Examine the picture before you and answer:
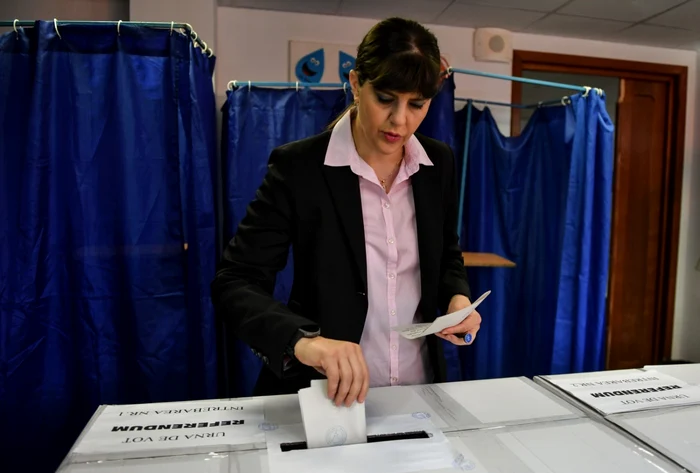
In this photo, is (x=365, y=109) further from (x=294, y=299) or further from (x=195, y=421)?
(x=195, y=421)

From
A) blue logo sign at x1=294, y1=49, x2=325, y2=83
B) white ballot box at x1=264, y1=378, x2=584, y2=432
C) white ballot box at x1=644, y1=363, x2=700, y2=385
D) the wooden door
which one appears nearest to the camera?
white ballot box at x1=264, y1=378, x2=584, y2=432

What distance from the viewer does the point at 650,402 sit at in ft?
3.11

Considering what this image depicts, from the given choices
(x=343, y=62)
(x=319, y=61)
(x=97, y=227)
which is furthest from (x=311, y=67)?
(x=97, y=227)

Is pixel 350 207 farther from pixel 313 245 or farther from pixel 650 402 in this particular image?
pixel 650 402

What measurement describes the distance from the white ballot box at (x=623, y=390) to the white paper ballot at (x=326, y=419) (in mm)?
462

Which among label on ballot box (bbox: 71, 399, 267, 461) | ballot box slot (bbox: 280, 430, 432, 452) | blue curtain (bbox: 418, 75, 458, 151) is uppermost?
blue curtain (bbox: 418, 75, 458, 151)

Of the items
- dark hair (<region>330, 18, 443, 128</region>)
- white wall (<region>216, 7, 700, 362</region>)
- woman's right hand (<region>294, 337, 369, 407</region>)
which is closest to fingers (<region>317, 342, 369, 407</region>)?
woman's right hand (<region>294, 337, 369, 407</region>)

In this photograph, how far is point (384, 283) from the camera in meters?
1.02

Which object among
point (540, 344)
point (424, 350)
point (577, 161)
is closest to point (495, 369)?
point (540, 344)

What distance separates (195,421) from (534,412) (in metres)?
0.59

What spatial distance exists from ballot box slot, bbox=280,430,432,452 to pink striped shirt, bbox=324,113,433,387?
26 centimetres

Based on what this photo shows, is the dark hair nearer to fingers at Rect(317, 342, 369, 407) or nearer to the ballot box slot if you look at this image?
fingers at Rect(317, 342, 369, 407)

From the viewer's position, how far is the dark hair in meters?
0.86

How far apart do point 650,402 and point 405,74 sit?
0.76 m
